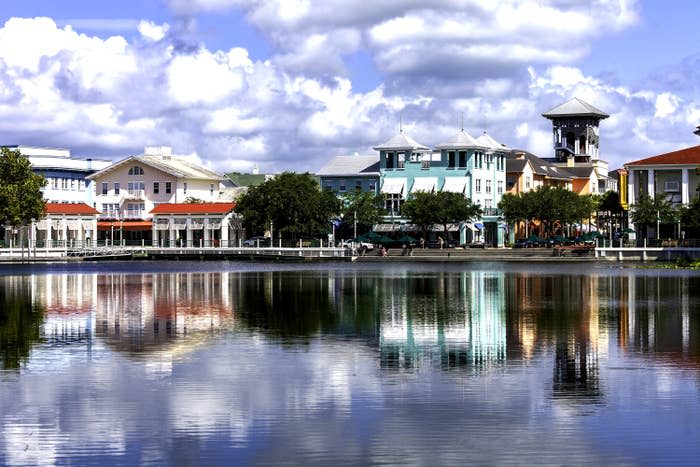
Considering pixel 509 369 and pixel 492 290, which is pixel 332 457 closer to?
pixel 509 369

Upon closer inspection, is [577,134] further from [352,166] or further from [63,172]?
[63,172]

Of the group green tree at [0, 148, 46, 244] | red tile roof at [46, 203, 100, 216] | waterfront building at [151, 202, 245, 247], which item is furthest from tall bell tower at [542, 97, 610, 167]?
green tree at [0, 148, 46, 244]

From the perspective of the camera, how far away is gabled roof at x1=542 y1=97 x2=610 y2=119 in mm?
173000

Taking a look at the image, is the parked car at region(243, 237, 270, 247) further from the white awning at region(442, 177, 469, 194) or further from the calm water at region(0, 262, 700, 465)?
the calm water at region(0, 262, 700, 465)

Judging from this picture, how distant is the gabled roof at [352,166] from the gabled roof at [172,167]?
15.9 m

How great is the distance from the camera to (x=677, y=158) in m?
116

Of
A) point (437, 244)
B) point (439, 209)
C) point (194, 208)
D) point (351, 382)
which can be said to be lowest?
point (351, 382)

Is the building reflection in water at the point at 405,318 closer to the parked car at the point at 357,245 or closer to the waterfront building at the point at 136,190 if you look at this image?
the parked car at the point at 357,245

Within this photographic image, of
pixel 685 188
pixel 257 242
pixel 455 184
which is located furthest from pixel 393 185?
pixel 685 188

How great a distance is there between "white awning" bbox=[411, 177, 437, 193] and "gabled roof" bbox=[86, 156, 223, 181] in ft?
90.6

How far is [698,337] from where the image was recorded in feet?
103

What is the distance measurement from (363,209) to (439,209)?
807 centimetres

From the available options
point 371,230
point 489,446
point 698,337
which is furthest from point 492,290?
point 371,230

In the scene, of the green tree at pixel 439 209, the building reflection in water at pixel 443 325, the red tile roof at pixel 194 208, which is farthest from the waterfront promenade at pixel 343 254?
the building reflection in water at pixel 443 325
